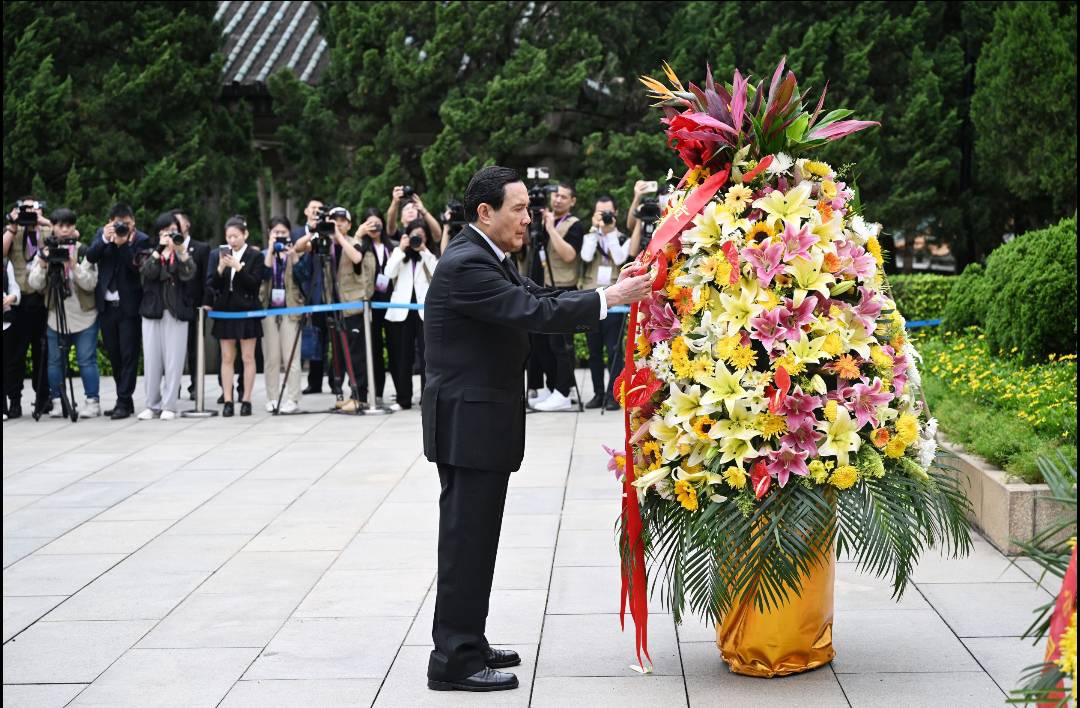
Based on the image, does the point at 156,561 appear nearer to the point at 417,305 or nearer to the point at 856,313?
the point at 856,313

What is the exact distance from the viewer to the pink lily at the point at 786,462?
444 cm

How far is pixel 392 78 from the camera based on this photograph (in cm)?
1641

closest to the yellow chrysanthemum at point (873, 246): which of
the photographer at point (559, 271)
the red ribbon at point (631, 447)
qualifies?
the red ribbon at point (631, 447)

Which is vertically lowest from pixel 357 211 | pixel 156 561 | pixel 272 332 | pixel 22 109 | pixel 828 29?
pixel 156 561

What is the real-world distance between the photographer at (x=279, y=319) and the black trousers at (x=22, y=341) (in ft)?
6.44

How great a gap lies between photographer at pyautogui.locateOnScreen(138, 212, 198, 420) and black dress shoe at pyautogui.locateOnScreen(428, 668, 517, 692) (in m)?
7.74

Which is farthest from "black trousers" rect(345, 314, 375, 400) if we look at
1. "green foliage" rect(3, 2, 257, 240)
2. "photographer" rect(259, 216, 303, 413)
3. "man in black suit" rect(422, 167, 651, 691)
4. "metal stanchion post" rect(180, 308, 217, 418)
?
"man in black suit" rect(422, 167, 651, 691)

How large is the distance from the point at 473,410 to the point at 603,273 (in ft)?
23.2

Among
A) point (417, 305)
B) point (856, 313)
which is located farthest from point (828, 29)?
point (856, 313)

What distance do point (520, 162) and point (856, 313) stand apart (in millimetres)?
12873

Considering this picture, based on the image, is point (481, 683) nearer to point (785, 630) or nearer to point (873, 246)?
point (785, 630)

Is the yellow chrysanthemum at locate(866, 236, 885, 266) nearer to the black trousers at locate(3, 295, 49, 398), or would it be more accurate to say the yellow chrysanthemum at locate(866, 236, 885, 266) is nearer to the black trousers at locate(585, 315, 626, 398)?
the black trousers at locate(585, 315, 626, 398)

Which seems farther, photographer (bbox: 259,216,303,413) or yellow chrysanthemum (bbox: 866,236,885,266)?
photographer (bbox: 259,216,303,413)

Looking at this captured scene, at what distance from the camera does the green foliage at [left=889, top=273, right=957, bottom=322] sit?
1487cm
